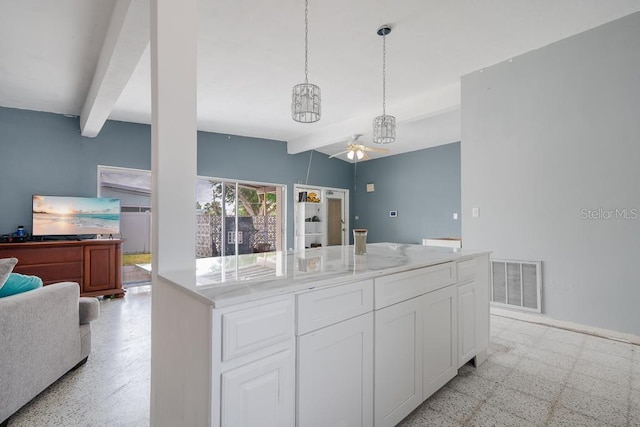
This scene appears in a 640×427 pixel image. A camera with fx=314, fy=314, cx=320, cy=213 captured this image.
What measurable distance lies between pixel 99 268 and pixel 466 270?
4.58 meters

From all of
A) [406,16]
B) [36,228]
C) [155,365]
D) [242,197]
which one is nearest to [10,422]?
[155,365]

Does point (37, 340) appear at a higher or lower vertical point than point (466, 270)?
lower

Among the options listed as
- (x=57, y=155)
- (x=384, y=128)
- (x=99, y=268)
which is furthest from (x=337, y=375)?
(x=57, y=155)

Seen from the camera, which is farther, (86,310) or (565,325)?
(565,325)

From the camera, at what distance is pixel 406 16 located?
2719mm

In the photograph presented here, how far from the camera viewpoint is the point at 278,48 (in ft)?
10.3

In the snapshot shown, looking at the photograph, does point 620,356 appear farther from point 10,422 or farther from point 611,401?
point 10,422

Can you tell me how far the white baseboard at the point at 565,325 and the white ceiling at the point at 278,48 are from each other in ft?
8.70

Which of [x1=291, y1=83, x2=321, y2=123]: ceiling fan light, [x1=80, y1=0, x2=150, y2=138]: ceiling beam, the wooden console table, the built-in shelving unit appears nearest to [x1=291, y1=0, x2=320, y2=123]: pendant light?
[x1=291, y1=83, x2=321, y2=123]: ceiling fan light

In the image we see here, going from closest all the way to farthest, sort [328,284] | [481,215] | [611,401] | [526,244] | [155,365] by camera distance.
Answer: [328,284] → [155,365] → [611,401] → [526,244] → [481,215]

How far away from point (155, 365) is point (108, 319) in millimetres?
2636

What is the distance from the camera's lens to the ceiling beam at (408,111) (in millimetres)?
4195

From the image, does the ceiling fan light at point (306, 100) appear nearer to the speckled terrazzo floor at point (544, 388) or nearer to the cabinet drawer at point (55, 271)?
the speckled terrazzo floor at point (544, 388)

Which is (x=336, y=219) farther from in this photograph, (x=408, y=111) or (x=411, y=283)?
(x=411, y=283)
